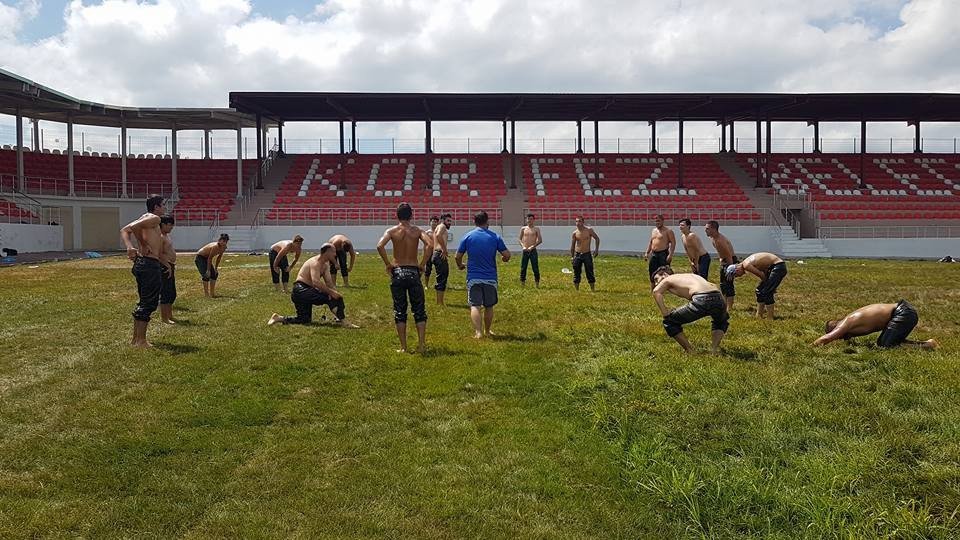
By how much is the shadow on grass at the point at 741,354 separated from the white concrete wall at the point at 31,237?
31.9 meters

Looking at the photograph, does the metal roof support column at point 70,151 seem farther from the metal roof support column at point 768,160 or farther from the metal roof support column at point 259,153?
the metal roof support column at point 768,160

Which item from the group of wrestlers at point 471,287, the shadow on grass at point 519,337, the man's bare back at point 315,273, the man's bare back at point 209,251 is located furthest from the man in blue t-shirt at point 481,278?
the man's bare back at point 209,251

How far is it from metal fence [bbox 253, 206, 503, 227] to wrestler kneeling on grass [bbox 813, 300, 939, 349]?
2868cm

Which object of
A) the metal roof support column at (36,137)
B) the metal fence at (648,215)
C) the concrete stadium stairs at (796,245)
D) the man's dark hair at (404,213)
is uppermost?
the metal roof support column at (36,137)

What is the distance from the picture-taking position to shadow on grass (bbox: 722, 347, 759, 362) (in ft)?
26.0

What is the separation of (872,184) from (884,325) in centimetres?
3994

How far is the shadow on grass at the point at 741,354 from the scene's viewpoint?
791 centimetres

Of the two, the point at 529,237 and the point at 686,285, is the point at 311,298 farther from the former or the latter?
the point at 529,237

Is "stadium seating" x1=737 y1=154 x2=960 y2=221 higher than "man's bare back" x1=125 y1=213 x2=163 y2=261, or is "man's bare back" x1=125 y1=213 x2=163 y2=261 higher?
"stadium seating" x1=737 y1=154 x2=960 y2=221

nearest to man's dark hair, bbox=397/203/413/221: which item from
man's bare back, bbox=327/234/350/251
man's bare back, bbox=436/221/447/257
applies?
man's bare back, bbox=436/221/447/257

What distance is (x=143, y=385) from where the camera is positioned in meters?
6.85

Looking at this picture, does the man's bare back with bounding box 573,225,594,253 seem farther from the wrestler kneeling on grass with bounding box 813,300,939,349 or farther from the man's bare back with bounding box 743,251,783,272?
the wrestler kneeling on grass with bounding box 813,300,939,349

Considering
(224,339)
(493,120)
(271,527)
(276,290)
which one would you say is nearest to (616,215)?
(493,120)

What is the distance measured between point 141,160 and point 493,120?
77.2 feet
